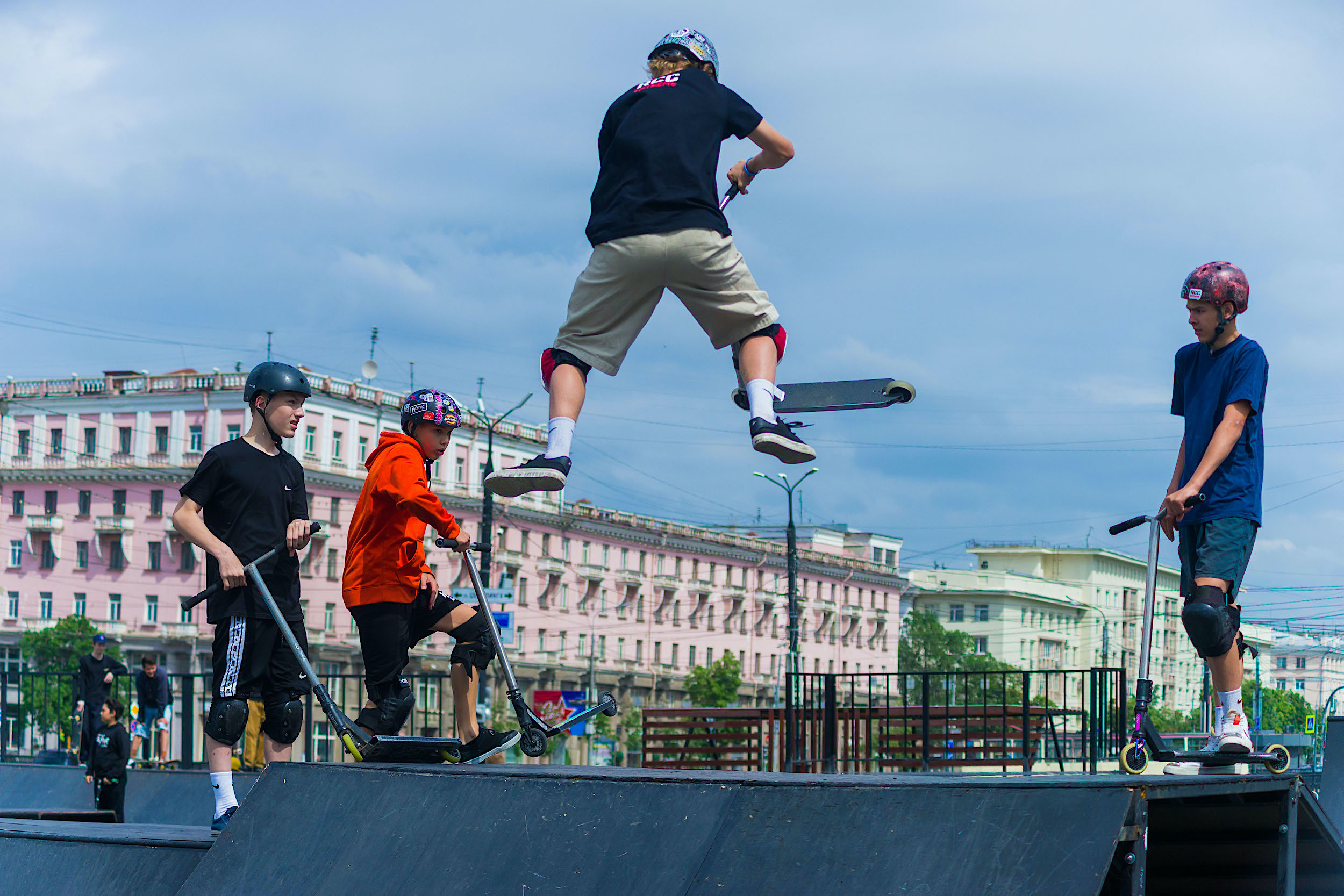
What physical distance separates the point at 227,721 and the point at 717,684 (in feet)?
262

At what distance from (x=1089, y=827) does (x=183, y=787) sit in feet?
31.4

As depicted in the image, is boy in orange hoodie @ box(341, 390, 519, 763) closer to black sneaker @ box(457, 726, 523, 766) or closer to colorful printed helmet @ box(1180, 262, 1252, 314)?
black sneaker @ box(457, 726, 523, 766)

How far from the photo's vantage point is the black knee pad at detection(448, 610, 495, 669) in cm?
648

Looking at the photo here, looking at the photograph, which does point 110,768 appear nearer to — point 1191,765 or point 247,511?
point 247,511

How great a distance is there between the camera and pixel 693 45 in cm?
637

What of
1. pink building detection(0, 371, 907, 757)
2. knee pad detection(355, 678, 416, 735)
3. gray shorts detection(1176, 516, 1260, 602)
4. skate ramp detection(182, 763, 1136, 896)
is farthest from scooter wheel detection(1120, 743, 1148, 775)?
pink building detection(0, 371, 907, 757)

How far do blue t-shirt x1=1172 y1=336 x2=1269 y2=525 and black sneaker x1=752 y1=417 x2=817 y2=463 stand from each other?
1.51m

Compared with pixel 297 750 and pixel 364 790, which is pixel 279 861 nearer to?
pixel 364 790

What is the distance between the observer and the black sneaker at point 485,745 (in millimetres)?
5867

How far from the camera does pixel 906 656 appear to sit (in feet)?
389

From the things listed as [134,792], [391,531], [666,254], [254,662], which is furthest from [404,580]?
[134,792]

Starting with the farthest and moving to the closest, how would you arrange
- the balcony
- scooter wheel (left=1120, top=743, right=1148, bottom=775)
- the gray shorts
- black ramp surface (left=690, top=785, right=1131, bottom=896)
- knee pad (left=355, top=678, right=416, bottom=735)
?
the balcony
knee pad (left=355, top=678, right=416, bottom=735)
the gray shorts
scooter wheel (left=1120, top=743, right=1148, bottom=775)
black ramp surface (left=690, top=785, right=1131, bottom=896)

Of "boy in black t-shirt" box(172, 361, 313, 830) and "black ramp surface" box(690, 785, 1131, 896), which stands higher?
"boy in black t-shirt" box(172, 361, 313, 830)

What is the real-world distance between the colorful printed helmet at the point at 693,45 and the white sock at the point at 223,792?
11.8 ft
